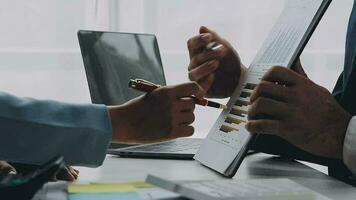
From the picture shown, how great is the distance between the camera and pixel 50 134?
2.57 ft

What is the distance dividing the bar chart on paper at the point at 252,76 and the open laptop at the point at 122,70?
14 centimetres

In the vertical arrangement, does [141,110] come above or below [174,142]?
above

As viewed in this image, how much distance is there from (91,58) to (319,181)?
0.56m

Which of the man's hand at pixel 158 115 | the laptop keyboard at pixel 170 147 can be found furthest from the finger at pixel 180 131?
the laptop keyboard at pixel 170 147

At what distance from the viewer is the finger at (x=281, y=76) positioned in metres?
0.84

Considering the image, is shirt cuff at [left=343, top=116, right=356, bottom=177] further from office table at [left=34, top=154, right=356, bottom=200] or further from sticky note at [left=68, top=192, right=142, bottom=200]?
sticky note at [left=68, top=192, right=142, bottom=200]

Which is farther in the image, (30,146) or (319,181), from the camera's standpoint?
(319,181)

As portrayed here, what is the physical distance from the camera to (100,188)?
753 mm

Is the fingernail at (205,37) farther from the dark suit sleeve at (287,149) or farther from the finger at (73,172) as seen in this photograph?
the finger at (73,172)

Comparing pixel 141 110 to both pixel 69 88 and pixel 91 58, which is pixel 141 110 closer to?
pixel 91 58

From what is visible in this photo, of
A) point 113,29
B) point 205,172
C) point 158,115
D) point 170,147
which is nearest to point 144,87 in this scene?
point 158,115

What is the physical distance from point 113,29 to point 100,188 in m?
1.33

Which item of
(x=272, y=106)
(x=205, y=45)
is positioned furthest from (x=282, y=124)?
(x=205, y=45)

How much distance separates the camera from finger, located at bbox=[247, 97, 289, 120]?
0.86 m
